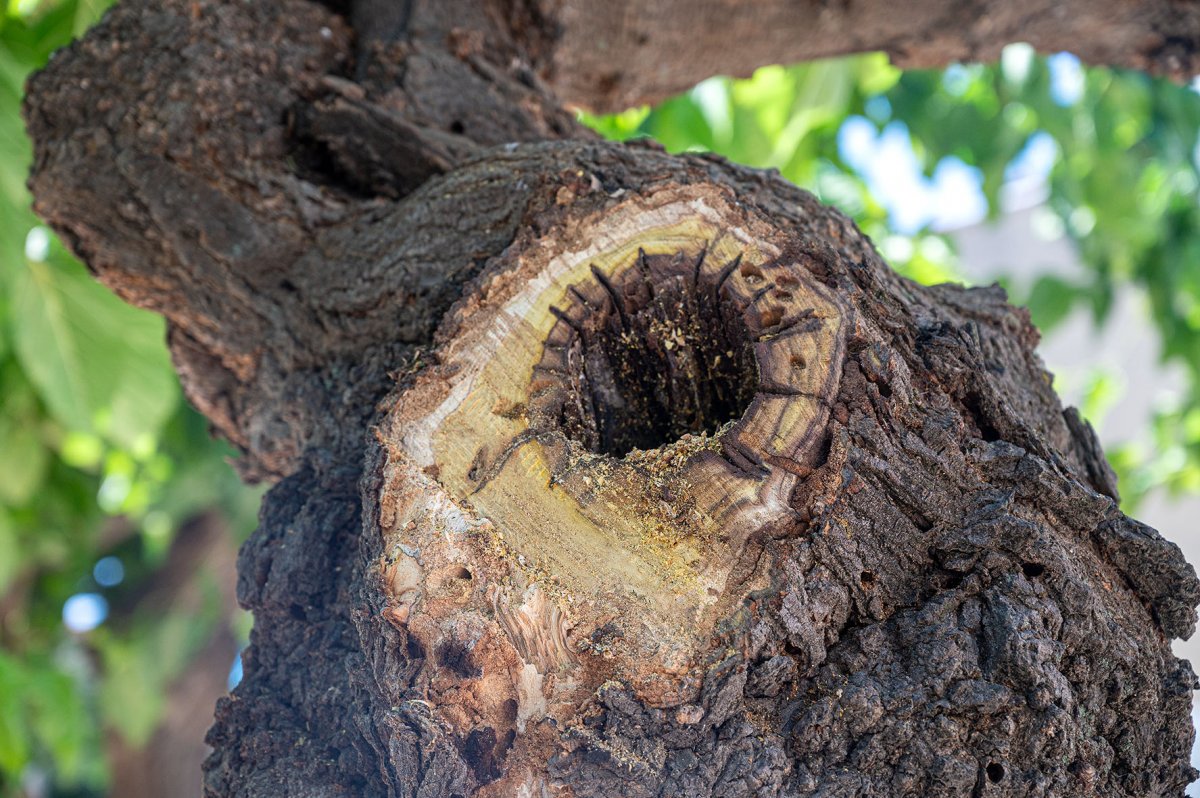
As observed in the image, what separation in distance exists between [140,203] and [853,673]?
1.21 m

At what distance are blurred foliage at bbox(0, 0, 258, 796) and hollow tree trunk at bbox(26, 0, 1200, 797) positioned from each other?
0.94 metres

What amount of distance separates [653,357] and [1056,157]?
3415 mm

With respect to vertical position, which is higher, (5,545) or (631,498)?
(631,498)

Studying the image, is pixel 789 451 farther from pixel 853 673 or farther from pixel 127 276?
pixel 127 276

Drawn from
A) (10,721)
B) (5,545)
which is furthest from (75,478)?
(10,721)

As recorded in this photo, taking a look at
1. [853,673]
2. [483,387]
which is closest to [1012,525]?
[853,673]

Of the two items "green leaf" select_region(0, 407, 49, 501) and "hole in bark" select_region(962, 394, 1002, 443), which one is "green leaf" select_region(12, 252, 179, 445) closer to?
"green leaf" select_region(0, 407, 49, 501)

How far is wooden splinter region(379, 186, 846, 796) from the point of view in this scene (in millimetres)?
989

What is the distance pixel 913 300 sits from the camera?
1264 mm

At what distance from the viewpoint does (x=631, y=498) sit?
40.4 inches

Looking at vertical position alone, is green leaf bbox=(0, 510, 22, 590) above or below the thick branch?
below

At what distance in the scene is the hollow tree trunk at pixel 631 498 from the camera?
0.97m

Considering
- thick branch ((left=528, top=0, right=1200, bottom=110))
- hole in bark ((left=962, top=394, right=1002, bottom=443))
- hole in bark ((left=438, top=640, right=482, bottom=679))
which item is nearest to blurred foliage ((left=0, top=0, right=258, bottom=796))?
thick branch ((left=528, top=0, right=1200, bottom=110))

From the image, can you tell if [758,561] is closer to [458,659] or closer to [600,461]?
[600,461]
